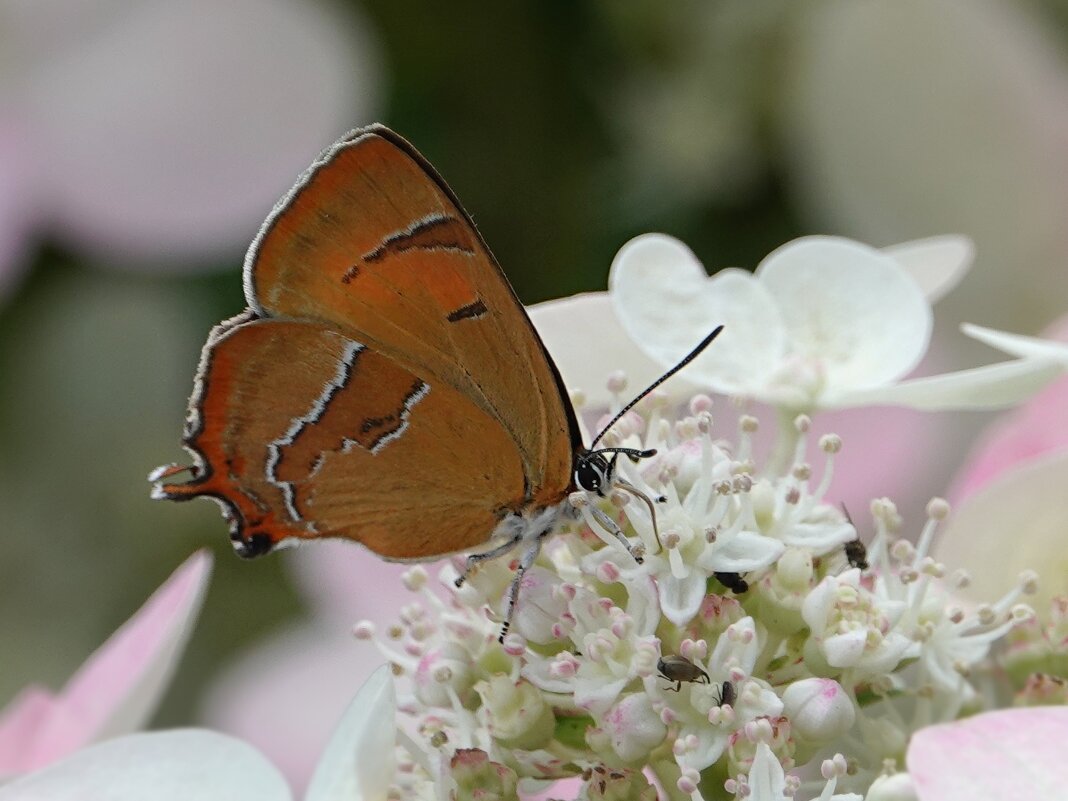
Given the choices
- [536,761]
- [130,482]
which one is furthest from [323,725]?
[536,761]

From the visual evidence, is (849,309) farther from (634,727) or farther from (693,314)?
(634,727)

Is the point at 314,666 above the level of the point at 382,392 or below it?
below

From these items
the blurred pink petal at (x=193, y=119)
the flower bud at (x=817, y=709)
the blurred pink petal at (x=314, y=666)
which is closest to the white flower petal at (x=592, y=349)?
the flower bud at (x=817, y=709)

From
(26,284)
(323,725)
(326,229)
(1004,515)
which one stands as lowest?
(323,725)

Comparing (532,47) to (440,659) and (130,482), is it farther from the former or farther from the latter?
(440,659)

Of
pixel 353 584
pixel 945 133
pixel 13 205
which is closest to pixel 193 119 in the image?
pixel 13 205

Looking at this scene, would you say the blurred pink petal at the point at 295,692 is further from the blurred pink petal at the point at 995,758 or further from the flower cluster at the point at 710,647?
the blurred pink petal at the point at 995,758
